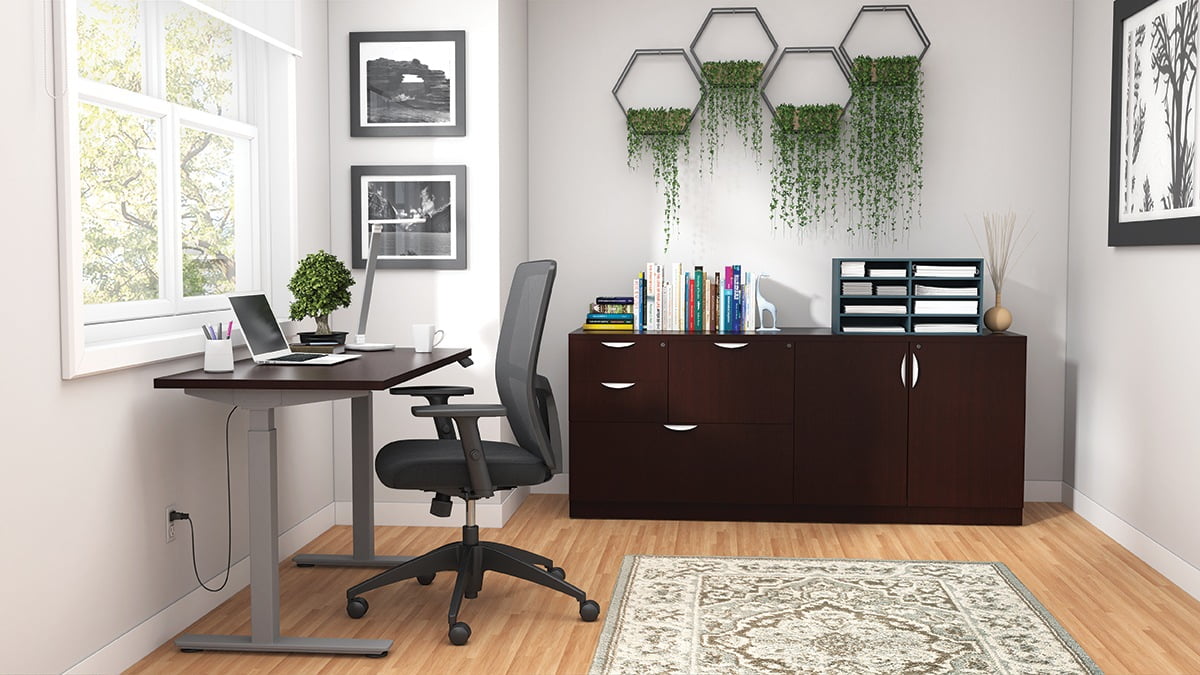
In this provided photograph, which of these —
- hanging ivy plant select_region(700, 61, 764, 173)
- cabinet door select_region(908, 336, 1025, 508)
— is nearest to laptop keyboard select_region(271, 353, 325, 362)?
hanging ivy plant select_region(700, 61, 764, 173)

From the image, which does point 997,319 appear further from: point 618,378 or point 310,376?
point 310,376

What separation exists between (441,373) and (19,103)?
7.93 feet

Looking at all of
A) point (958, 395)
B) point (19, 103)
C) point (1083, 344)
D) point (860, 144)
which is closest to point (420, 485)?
point (19, 103)

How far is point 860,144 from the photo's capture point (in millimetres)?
5035

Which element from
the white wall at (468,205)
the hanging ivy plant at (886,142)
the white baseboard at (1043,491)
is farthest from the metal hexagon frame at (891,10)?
the white baseboard at (1043,491)

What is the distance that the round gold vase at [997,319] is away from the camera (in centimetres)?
475

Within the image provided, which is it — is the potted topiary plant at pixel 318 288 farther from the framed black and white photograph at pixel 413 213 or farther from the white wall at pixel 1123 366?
the white wall at pixel 1123 366

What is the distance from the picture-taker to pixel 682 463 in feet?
15.6

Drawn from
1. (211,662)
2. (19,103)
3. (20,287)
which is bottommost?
(211,662)

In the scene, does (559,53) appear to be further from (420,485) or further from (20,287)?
(20,287)

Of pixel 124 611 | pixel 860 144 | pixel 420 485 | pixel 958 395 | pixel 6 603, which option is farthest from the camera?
pixel 860 144

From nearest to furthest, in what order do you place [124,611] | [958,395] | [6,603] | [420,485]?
[6,603] → [124,611] → [420,485] → [958,395]

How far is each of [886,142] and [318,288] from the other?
2.72 m

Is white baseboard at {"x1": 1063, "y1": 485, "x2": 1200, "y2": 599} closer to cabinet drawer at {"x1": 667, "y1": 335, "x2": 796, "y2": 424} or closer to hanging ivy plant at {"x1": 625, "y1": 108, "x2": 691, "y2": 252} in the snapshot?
cabinet drawer at {"x1": 667, "y1": 335, "x2": 796, "y2": 424}
